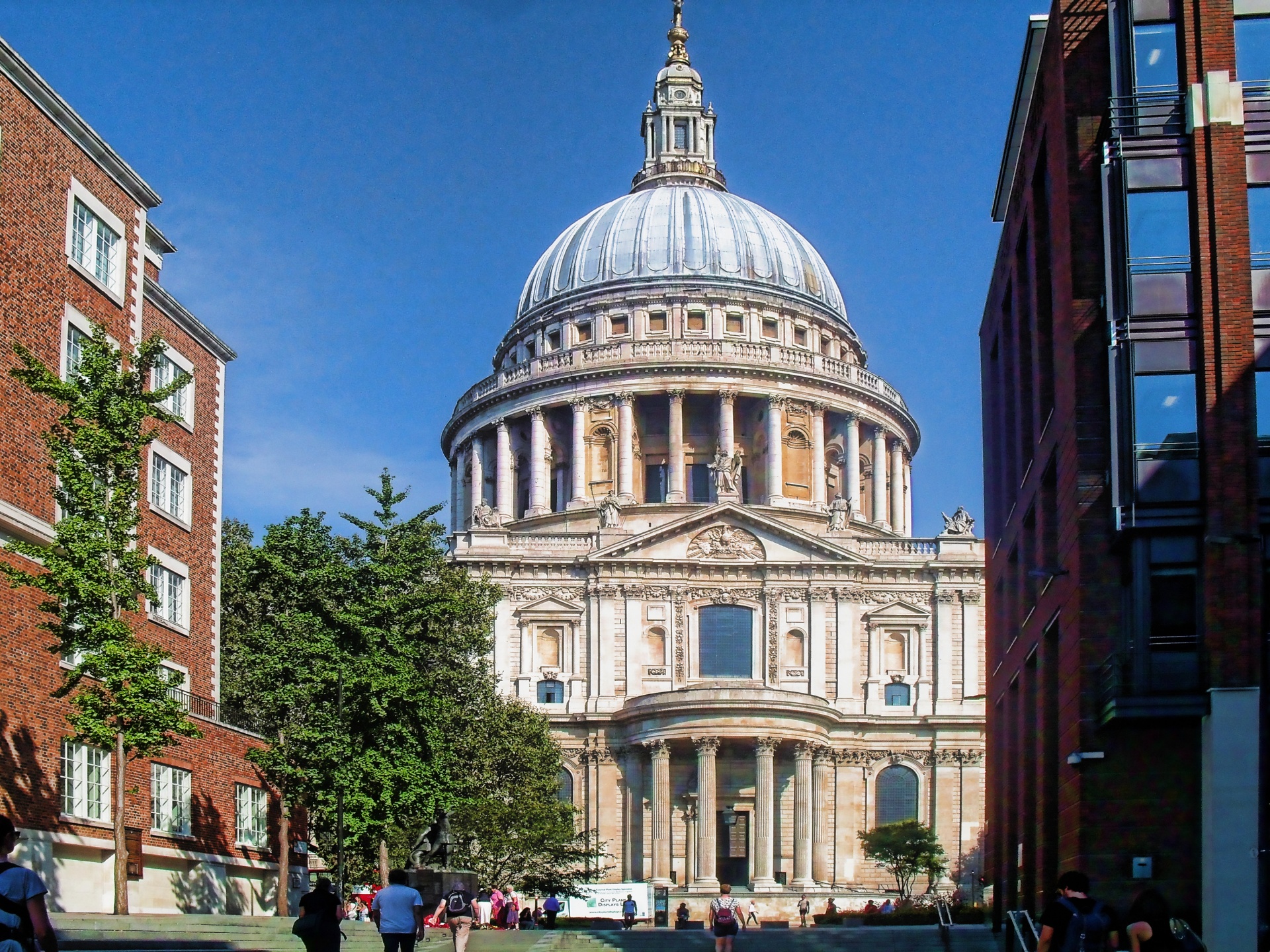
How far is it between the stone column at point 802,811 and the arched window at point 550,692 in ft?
37.5

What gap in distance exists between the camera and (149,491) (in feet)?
151

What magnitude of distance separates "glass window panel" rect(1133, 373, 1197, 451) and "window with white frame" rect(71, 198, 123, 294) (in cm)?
2237

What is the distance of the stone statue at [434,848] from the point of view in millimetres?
63375

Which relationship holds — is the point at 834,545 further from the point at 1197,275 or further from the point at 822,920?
the point at 1197,275

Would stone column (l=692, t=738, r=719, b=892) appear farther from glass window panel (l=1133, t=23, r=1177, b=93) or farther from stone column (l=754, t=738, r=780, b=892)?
glass window panel (l=1133, t=23, r=1177, b=93)

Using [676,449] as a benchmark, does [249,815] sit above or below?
below

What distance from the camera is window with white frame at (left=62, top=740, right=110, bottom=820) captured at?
39000 millimetres

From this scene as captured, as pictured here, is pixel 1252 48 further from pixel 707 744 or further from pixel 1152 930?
pixel 707 744

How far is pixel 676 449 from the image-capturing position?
342 feet

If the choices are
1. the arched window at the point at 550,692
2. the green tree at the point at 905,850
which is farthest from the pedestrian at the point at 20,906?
the arched window at the point at 550,692

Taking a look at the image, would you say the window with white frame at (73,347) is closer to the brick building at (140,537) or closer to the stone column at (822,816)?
the brick building at (140,537)

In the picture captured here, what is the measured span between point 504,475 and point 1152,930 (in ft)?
294

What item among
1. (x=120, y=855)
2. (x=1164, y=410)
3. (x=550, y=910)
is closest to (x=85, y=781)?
(x=120, y=855)

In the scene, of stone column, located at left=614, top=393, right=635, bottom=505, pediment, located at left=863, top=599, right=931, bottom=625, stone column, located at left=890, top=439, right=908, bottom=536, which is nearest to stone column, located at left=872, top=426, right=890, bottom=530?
stone column, located at left=890, top=439, right=908, bottom=536
